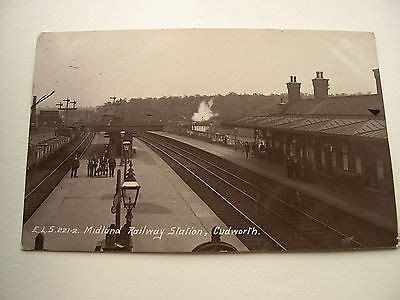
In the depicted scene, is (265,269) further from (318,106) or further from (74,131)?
(74,131)

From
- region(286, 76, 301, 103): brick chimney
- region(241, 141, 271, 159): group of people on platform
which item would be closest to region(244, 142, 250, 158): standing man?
region(241, 141, 271, 159): group of people on platform

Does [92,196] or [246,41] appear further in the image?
[246,41]

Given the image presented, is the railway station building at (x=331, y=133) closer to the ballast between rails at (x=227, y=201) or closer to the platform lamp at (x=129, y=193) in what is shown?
the ballast between rails at (x=227, y=201)

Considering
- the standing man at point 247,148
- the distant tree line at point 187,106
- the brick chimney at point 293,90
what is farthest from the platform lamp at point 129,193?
the brick chimney at point 293,90

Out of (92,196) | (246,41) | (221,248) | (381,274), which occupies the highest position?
(246,41)

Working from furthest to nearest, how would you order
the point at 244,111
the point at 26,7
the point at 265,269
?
the point at 26,7 < the point at 244,111 < the point at 265,269

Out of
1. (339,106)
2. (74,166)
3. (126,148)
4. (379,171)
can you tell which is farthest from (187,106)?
(379,171)

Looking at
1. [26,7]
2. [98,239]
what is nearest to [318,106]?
[98,239]
